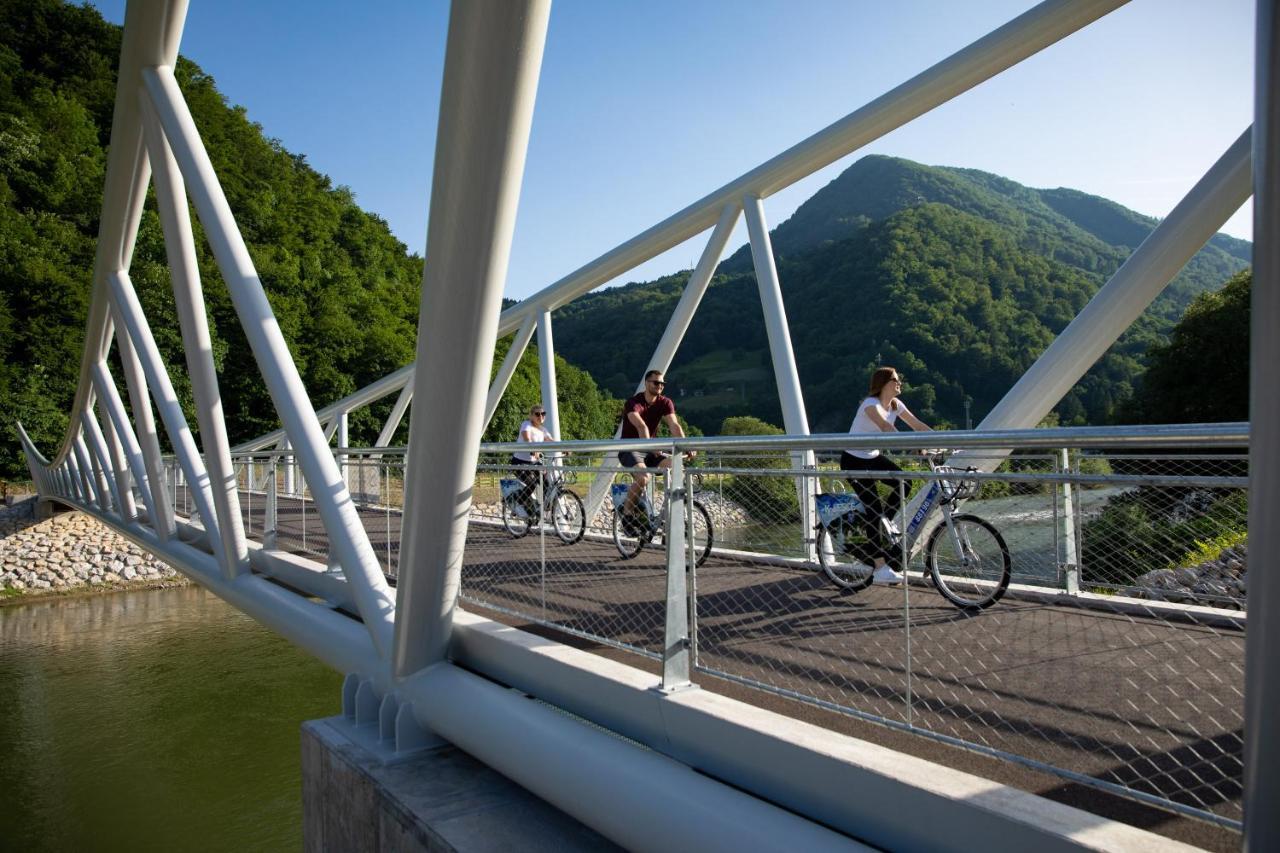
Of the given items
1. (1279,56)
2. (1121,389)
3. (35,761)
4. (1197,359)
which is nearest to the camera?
(1279,56)

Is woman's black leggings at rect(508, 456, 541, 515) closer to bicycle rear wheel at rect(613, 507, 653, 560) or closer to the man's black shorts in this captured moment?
bicycle rear wheel at rect(613, 507, 653, 560)

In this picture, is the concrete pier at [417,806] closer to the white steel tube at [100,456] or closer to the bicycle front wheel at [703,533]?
the bicycle front wheel at [703,533]

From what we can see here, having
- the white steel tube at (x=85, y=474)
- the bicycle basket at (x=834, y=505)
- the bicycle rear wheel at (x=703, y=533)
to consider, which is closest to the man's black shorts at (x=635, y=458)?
the bicycle rear wheel at (x=703, y=533)

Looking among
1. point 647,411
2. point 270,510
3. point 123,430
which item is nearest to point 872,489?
point 647,411

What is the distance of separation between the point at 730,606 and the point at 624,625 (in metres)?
0.75

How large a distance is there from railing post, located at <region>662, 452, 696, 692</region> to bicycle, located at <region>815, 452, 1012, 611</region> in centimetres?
133

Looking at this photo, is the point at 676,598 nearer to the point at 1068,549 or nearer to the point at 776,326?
the point at 1068,549

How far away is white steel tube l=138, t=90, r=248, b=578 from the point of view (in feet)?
22.4

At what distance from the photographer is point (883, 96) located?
297 inches

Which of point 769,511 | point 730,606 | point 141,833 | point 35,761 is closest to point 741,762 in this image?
point 769,511

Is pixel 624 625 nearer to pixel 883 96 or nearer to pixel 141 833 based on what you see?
pixel 883 96

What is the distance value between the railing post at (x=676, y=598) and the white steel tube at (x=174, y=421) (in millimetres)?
5598

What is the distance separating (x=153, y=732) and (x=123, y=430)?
469 centimetres

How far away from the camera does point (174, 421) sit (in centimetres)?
850
